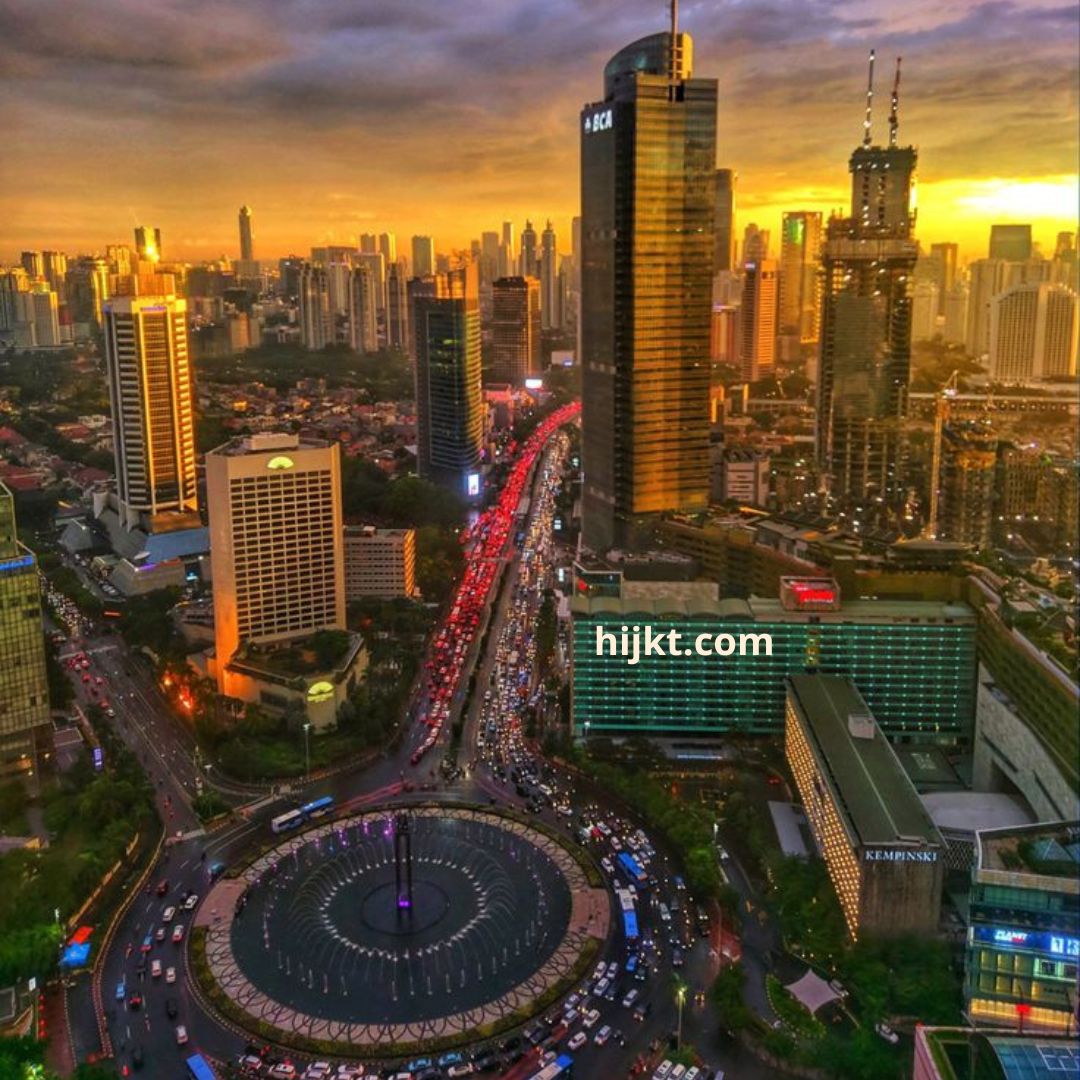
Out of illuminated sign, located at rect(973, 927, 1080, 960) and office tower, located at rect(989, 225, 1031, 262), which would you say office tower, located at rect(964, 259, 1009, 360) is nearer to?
office tower, located at rect(989, 225, 1031, 262)

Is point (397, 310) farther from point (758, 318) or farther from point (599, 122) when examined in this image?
point (599, 122)

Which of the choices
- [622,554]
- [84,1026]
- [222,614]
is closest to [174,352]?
[222,614]

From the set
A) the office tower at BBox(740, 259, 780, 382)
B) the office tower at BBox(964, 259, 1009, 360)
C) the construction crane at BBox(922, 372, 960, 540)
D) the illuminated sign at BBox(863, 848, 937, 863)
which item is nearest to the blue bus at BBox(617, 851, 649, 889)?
the illuminated sign at BBox(863, 848, 937, 863)

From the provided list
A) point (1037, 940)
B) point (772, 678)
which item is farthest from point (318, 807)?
point (1037, 940)

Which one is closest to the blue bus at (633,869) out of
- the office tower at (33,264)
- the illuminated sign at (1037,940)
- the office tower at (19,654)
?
the illuminated sign at (1037,940)

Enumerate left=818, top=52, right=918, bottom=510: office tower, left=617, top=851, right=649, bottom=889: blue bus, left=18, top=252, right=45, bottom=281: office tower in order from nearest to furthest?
left=617, top=851, right=649, bottom=889: blue bus < left=18, top=252, right=45, bottom=281: office tower < left=818, top=52, right=918, bottom=510: office tower

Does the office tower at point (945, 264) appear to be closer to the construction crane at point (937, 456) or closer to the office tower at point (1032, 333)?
the office tower at point (1032, 333)

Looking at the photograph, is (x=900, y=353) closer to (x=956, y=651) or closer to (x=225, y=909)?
(x=956, y=651)
